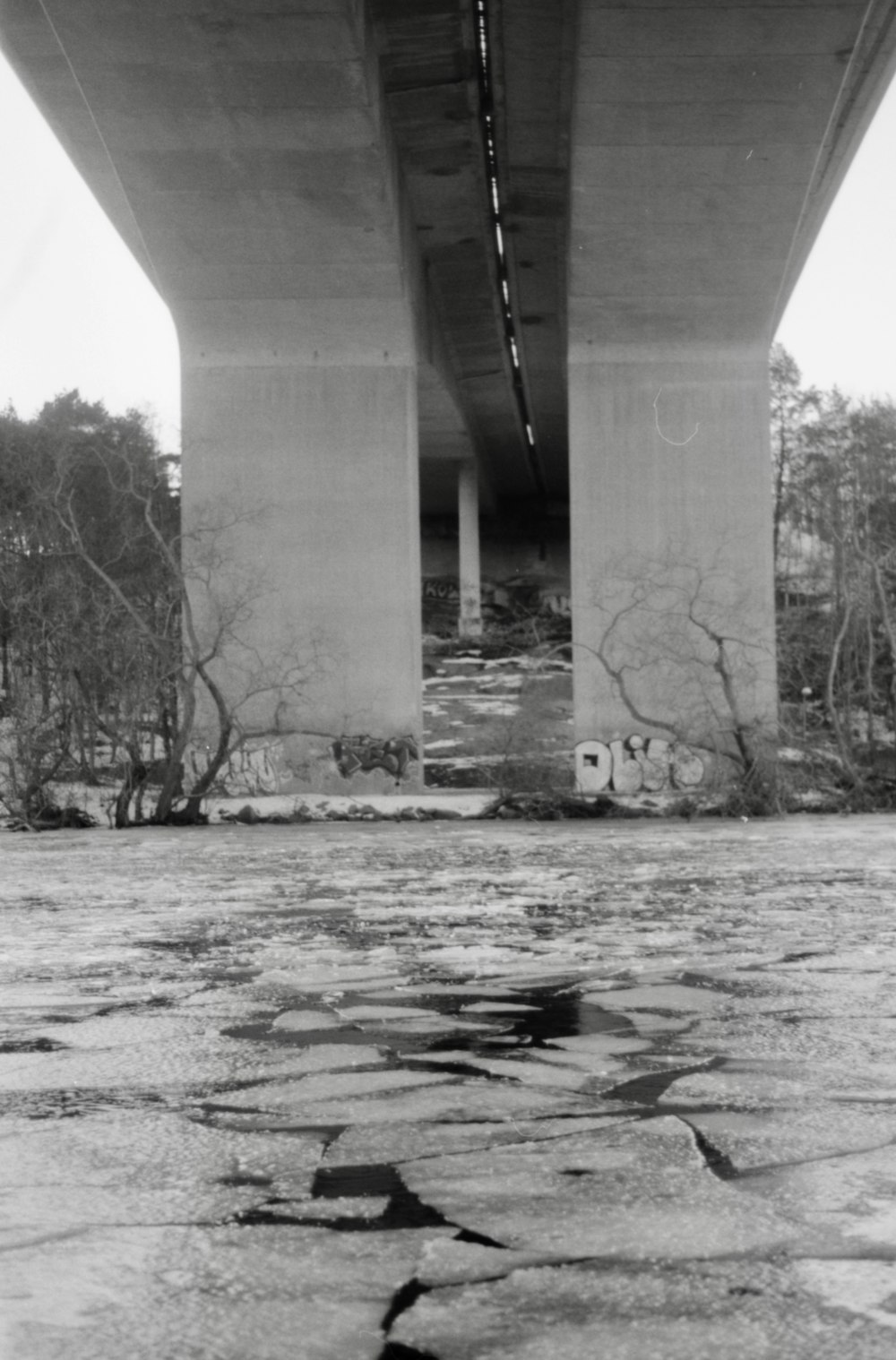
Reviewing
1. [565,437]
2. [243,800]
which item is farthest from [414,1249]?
Answer: [565,437]

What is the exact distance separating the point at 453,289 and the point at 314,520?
20.1 feet

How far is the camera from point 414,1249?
8.40ft

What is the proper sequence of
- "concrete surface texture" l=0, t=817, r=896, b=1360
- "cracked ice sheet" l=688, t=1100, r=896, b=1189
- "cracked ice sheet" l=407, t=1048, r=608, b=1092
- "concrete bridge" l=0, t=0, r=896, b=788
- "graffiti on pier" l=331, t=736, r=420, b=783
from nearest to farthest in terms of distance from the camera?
"concrete surface texture" l=0, t=817, r=896, b=1360
"cracked ice sheet" l=688, t=1100, r=896, b=1189
"cracked ice sheet" l=407, t=1048, r=608, b=1092
"concrete bridge" l=0, t=0, r=896, b=788
"graffiti on pier" l=331, t=736, r=420, b=783

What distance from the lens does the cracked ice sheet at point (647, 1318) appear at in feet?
6.94

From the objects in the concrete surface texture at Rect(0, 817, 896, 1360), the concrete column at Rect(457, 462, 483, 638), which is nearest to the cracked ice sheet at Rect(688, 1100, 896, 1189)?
the concrete surface texture at Rect(0, 817, 896, 1360)

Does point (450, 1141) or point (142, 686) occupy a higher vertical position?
point (142, 686)

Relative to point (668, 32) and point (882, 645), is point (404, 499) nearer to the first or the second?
point (668, 32)

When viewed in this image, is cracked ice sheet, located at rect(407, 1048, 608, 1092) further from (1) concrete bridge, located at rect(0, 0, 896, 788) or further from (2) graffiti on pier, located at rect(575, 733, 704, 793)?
(2) graffiti on pier, located at rect(575, 733, 704, 793)

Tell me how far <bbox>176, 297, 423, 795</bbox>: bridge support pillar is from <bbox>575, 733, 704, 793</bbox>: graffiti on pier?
2540 mm

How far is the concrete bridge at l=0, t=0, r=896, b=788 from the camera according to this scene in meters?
17.3

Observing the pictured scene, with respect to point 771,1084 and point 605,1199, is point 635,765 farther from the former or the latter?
point 605,1199

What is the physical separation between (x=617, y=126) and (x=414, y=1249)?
17.0 m

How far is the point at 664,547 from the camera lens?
22.9 m

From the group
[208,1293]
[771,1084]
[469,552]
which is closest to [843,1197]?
[771,1084]
